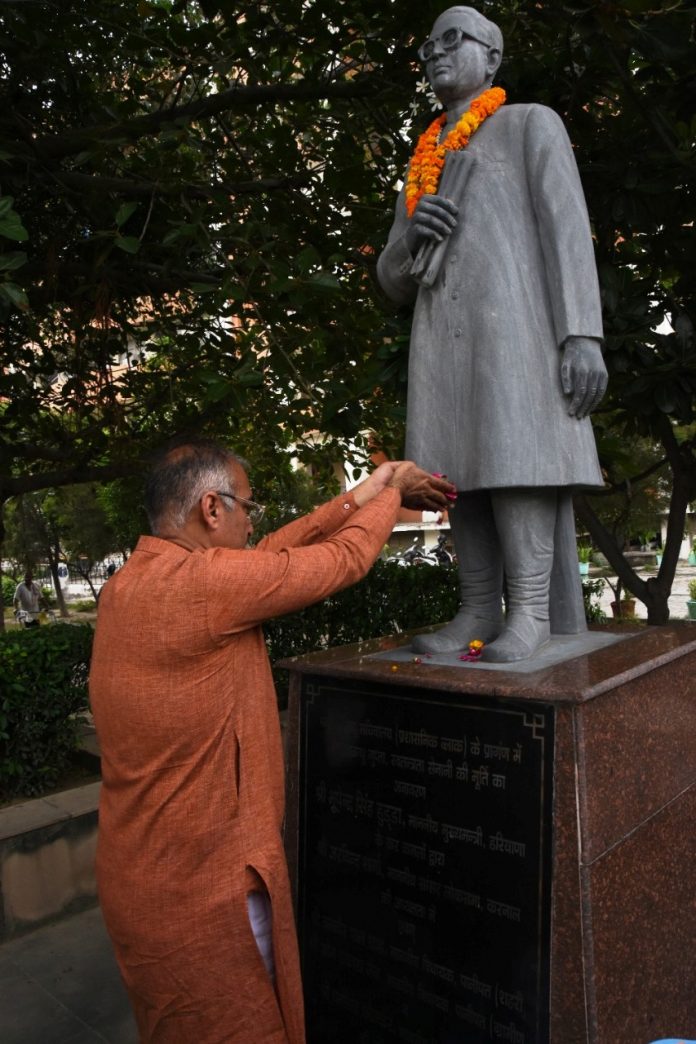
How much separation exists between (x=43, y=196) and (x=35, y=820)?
142 inches

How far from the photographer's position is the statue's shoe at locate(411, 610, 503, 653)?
2680 millimetres

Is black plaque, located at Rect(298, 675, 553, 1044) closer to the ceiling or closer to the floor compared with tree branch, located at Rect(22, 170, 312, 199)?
closer to the floor

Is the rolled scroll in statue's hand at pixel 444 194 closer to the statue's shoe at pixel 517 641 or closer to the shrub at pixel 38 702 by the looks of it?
the statue's shoe at pixel 517 641

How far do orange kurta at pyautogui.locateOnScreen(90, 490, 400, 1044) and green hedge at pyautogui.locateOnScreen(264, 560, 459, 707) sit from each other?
13.4 feet

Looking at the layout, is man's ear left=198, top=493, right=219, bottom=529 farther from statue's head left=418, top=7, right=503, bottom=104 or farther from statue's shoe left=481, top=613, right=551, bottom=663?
statue's head left=418, top=7, right=503, bottom=104

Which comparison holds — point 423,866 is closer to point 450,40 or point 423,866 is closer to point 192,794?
point 192,794

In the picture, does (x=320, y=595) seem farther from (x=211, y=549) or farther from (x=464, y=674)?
(x=464, y=674)

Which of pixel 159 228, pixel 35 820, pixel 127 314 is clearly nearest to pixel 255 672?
→ pixel 35 820

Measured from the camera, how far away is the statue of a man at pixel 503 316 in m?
2.43

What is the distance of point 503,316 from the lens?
2436 millimetres

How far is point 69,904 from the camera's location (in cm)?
387

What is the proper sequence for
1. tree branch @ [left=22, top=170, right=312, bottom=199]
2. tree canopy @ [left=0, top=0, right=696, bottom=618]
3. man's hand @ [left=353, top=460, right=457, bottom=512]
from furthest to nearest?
tree branch @ [left=22, top=170, right=312, bottom=199]
tree canopy @ [left=0, top=0, right=696, bottom=618]
man's hand @ [left=353, top=460, right=457, bottom=512]

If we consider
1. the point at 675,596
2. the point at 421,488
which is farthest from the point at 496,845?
the point at 675,596

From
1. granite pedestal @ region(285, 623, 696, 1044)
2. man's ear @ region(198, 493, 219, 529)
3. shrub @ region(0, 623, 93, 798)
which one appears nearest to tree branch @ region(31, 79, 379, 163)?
shrub @ region(0, 623, 93, 798)
